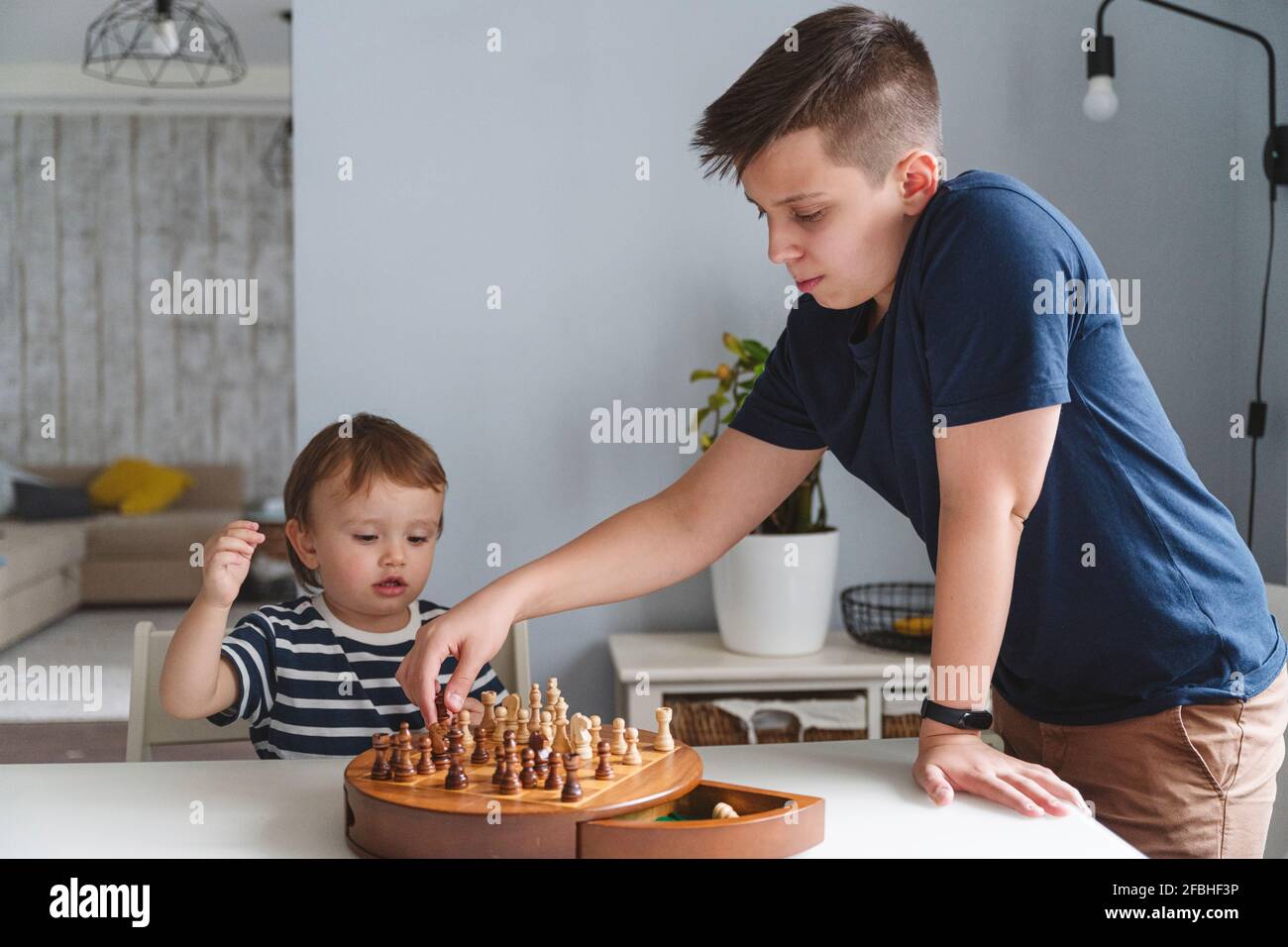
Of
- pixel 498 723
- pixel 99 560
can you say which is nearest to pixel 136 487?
pixel 99 560

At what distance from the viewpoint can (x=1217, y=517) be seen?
3.53 ft

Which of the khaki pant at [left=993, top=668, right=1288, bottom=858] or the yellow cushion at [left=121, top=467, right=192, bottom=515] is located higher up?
the yellow cushion at [left=121, top=467, right=192, bottom=515]

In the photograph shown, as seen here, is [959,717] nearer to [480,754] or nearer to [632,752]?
[632,752]

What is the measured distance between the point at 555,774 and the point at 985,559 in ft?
1.27

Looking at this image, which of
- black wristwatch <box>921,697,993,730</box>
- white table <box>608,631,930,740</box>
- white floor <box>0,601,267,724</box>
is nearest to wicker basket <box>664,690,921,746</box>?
white table <box>608,631,930,740</box>

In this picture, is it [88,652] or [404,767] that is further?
[88,652]

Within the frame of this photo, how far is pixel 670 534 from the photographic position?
4.16ft

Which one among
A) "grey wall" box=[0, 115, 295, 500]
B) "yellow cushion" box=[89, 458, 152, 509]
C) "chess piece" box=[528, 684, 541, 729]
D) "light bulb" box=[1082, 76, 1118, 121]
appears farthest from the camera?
"grey wall" box=[0, 115, 295, 500]

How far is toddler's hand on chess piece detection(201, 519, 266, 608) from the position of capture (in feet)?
3.88

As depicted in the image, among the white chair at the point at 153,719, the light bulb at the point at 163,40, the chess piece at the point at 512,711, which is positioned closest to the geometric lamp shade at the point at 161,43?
the light bulb at the point at 163,40

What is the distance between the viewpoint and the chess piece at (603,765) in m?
0.93

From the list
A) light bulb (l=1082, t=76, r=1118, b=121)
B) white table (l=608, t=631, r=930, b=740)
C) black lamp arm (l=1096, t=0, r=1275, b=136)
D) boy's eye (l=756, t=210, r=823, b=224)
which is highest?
black lamp arm (l=1096, t=0, r=1275, b=136)

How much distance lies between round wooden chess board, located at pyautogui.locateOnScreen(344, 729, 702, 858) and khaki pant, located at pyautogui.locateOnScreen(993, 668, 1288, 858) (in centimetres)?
40

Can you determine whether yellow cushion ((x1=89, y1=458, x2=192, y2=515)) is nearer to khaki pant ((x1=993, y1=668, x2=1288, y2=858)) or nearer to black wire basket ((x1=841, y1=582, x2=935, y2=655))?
black wire basket ((x1=841, y1=582, x2=935, y2=655))
